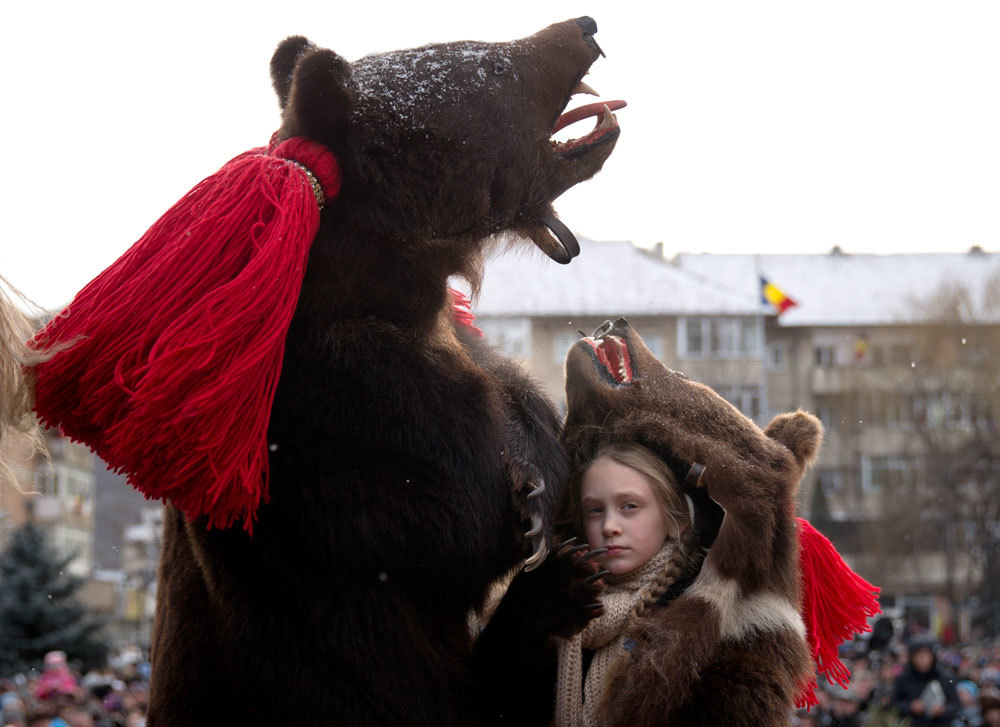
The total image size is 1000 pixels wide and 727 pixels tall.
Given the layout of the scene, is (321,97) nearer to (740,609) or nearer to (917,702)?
(740,609)

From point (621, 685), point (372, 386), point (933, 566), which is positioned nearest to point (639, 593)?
point (621, 685)

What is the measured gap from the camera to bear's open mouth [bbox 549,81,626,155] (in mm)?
2992

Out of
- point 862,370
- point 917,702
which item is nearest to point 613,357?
point 917,702

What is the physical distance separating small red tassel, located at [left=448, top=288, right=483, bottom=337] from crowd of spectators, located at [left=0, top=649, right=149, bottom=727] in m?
4.05

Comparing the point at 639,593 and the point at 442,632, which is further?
the point at 639,593

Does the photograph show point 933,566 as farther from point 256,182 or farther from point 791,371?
point 256,182

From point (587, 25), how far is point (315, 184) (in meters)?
0.93

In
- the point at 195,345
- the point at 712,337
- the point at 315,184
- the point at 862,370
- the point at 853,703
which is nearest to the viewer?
the point at 195,345

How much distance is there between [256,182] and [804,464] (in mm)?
1625

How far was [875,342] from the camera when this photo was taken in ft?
127

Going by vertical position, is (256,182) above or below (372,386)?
above

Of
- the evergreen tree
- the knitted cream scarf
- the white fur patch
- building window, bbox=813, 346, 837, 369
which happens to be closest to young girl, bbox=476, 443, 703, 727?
the knitted cream scarf

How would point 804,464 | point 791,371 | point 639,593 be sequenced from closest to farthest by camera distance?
point 639,593
point 804,464
point 791,371

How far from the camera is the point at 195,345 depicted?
2338 millimetres
